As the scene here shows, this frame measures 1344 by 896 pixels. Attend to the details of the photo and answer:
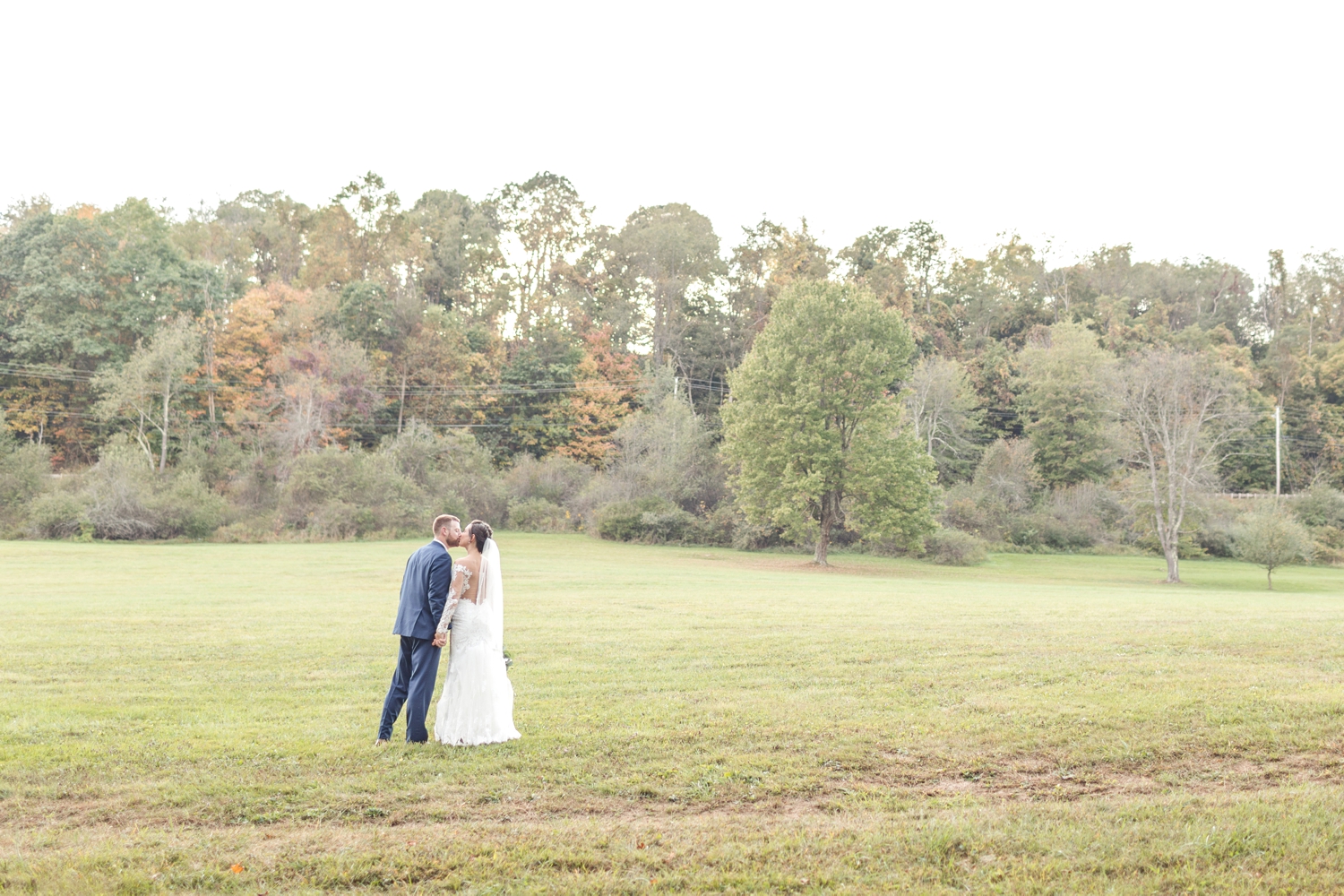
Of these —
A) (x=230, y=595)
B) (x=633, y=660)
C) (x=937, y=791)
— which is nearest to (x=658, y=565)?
(x=230, y=595)

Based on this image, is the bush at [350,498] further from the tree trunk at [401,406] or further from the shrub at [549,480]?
the tree trunk at [401,406]

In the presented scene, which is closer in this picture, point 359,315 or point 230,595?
point 230,595

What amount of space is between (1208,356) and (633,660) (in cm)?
6453

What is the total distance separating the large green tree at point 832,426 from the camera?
39.9 meters

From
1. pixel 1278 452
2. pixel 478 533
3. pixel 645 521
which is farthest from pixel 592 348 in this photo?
pixel 478 533

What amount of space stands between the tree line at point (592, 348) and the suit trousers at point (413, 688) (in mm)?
31855

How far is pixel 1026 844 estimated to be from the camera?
237 inches

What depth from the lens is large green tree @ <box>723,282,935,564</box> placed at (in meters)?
39.9

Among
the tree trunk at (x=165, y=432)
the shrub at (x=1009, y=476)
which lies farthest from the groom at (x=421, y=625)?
the shrub at (x=1009, y=476)

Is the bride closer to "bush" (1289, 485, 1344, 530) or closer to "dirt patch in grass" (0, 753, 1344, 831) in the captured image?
"dirt patch in grass" (0, 753, 1344, 831)

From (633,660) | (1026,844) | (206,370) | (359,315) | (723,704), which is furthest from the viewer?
(359,315)

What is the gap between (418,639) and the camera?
8.70m

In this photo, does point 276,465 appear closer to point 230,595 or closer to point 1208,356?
point 230,595

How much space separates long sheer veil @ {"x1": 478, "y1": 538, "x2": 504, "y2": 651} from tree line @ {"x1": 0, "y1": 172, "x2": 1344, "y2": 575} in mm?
31683
